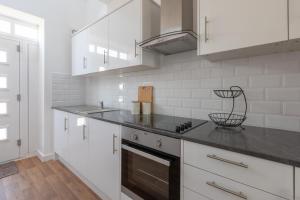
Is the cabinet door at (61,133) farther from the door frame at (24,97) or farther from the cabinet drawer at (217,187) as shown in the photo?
the cabinet drawer at (217,187)

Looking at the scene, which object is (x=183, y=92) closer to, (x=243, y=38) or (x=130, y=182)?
(x=243, y=38)

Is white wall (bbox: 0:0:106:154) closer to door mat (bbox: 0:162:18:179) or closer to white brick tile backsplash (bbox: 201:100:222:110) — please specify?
door mat (bbox: 0:162:18:179)

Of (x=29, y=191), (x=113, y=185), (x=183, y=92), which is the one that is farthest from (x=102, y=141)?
(x=29, y=191)

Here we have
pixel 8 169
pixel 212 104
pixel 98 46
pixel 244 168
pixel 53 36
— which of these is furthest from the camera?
pixel 53 36

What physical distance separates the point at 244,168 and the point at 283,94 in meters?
0.73

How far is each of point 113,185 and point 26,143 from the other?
7.23 feet

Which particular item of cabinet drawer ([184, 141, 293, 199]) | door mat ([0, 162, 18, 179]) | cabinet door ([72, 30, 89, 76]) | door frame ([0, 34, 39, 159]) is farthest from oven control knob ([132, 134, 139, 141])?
door frame ([0, 34, 39, 159])

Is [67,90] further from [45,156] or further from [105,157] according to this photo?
[105,157]

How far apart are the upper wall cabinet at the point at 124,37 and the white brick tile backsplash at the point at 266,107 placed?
103 centimetres

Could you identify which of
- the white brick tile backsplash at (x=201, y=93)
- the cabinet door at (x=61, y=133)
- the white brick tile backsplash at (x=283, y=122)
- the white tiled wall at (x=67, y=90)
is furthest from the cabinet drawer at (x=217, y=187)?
the white tiled wall at (x=67, y=90)

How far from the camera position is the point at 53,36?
2639 mm

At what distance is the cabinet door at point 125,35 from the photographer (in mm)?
1600

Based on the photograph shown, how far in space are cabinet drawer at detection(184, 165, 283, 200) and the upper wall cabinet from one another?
1111 mm

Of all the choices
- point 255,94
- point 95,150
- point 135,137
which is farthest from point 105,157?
point 255,94
